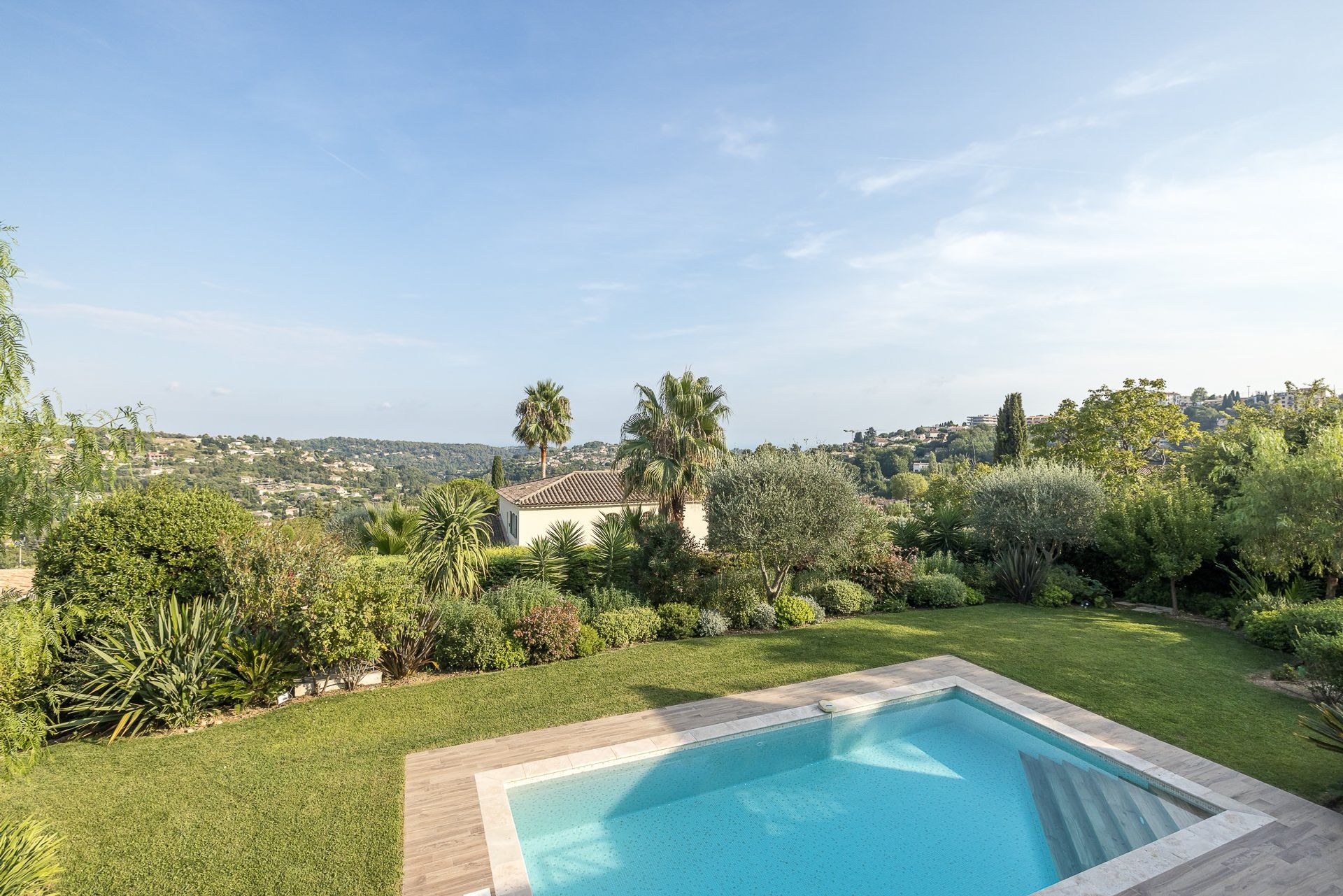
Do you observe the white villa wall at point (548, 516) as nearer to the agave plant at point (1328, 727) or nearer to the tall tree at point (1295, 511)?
the tall tree at point (1295, 511)

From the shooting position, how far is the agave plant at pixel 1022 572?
49.2ft

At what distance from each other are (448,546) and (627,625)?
4.10m

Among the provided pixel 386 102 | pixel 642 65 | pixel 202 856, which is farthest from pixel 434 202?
pixel 202 856

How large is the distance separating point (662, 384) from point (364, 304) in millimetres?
9572

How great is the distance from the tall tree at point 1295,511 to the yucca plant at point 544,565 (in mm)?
14091

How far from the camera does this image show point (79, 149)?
811 cm

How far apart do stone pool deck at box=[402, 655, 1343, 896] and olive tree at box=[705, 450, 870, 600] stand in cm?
357

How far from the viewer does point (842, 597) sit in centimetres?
1334

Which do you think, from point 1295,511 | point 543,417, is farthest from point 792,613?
point 543,417

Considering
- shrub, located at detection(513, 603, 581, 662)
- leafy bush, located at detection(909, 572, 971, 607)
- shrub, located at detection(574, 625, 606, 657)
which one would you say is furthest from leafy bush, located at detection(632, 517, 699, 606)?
leafy bush, located at detection(909, 572, 971, 607)

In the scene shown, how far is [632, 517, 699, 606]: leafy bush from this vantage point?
12.8 metres

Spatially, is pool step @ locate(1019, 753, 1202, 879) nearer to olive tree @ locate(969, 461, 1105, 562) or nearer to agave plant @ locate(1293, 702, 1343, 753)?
agave plant @ locate(1293, 702, 1343, 753)

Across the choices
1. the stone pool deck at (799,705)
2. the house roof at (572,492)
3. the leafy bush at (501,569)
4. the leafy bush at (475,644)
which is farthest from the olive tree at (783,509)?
the house roof at (572,492)

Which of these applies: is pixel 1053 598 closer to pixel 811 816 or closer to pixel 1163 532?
pixel 1163 532
